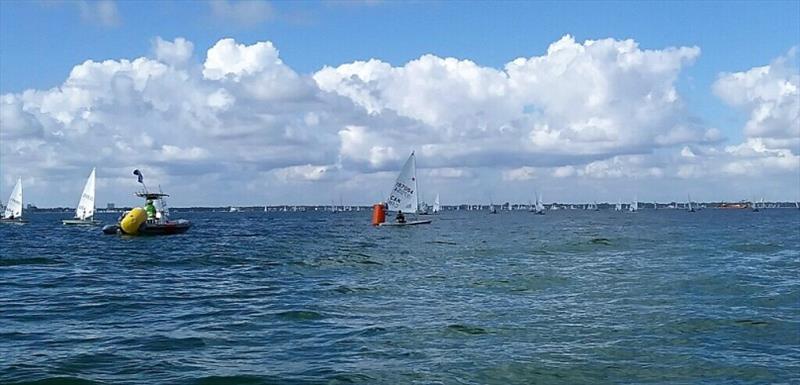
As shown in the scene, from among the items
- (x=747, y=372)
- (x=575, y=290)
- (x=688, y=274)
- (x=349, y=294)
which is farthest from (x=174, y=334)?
(x=688, y=274)

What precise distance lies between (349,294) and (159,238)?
4660cm

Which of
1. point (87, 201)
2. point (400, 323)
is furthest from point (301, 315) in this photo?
point (87, 201)

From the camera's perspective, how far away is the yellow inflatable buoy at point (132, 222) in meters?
67.5

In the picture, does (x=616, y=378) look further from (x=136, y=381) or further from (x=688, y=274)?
(x=688, y=274)

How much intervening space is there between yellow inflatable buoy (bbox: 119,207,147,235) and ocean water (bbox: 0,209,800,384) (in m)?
26.6

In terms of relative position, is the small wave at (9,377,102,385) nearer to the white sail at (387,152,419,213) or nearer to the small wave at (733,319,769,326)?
the small wave at (733,319,769,326)

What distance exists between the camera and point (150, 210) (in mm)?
70875

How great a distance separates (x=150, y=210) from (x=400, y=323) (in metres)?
54.5

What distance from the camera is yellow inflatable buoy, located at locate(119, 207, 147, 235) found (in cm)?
6750

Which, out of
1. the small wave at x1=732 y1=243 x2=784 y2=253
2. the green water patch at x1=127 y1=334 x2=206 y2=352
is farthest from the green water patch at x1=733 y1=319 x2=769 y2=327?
the small wave at x1=732 y1=243 x2=784 y2=253

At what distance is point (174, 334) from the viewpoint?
63.6ft

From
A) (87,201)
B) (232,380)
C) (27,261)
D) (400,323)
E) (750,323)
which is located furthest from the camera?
(87,201)

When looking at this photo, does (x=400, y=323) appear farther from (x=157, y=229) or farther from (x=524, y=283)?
(x=157, y=229)

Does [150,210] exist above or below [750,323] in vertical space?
above
